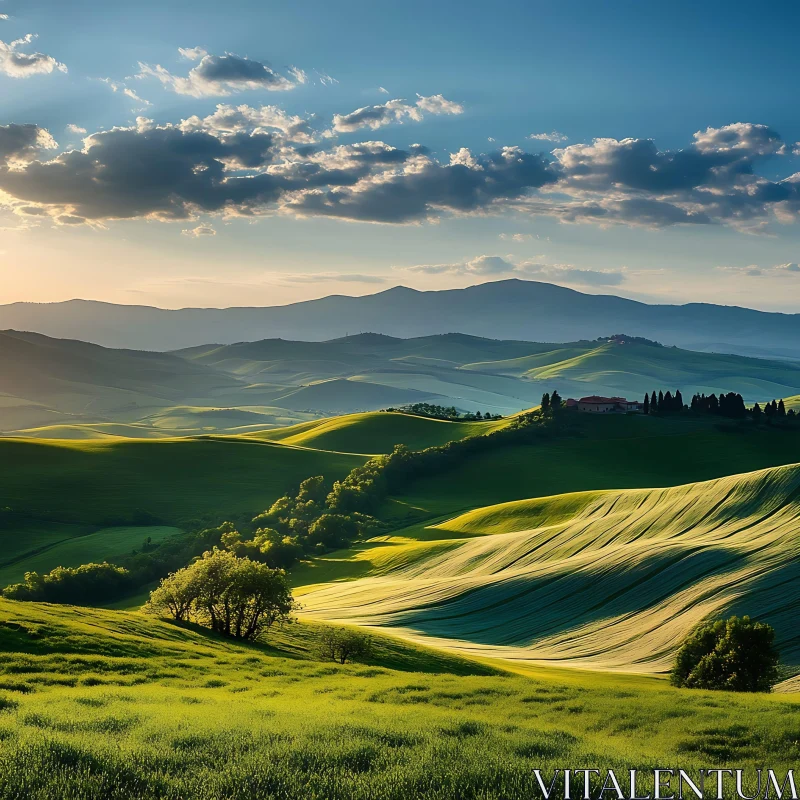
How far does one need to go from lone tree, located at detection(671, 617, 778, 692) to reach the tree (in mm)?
18428

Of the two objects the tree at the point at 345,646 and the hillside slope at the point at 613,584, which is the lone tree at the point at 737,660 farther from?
the tree at the point at 345,646

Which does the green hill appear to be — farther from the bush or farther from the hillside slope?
the hillside slope

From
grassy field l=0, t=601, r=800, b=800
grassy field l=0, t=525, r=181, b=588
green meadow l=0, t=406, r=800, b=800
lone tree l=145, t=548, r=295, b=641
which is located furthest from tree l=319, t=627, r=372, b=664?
grassy field l=0, t=525, r=181, b=588

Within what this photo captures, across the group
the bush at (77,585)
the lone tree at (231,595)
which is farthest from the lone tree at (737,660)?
the bush at (77,585)

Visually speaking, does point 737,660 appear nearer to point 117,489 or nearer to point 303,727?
point 303,727

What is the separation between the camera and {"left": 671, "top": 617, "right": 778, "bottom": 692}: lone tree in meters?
37.5

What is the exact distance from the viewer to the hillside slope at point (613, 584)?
57.7 metres

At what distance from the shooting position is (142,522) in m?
148

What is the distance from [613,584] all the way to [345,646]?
104ft

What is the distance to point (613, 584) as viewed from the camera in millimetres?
69438

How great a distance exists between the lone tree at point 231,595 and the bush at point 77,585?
51.2 m

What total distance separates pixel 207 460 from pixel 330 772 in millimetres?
179114

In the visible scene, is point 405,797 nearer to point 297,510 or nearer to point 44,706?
point 44,706

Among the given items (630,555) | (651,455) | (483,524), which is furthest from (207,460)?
(630,555)
